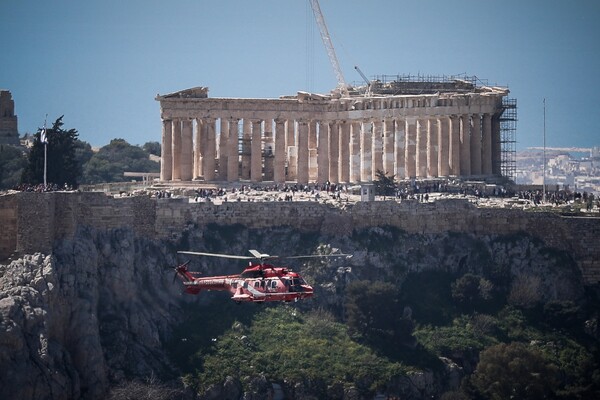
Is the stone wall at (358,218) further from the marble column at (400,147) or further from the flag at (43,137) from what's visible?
the marble column at (400,147)

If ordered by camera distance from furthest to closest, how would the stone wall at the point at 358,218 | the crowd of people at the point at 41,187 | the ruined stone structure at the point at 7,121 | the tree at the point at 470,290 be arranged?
the ruined stone structure at the point at 7,121
the tree at the point at 470,290
the stone wall at the point at 358,218
the crowd of people at the point at 41,187

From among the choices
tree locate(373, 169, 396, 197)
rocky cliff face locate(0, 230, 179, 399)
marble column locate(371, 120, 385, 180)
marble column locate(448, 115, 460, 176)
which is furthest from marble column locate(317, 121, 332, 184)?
rocky cliff face locate(0, 230, 179, 399)

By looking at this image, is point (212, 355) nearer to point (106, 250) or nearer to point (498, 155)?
point (106, 250)

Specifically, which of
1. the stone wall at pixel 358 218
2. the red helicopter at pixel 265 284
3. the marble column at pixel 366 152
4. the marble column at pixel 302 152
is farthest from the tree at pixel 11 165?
the red helicopter at pixel 265 284

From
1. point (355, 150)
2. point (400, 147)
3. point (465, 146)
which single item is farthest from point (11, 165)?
point (465, 146)

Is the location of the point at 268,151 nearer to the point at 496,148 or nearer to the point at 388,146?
the point at 388,146
